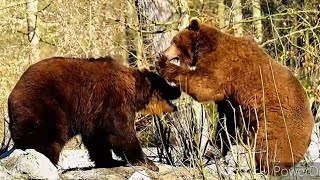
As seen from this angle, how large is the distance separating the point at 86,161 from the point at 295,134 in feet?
9.73

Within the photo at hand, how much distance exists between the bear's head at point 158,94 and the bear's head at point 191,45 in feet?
1.12

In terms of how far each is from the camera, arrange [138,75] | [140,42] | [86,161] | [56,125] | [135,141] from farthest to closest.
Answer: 1. [140,42]
2. [86,161]
3. [138,75]
4. [135,141]
5. [56,125]

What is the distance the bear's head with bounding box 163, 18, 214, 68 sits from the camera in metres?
7.38

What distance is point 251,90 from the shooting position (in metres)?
7.06

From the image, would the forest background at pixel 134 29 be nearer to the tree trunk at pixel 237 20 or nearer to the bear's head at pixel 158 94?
the tree trunk at pixel 237 20

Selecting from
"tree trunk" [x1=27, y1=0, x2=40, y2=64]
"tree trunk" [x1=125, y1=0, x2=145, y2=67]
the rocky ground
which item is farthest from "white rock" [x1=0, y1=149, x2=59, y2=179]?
"tree trunk" [x1=27, y1=0, x2=40, y2=64]

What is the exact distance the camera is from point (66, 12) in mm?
13164

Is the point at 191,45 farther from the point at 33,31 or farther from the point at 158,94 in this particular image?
the point at 33,31

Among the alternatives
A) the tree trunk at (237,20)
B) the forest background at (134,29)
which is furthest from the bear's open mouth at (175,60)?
the tree trunk at (237,20)

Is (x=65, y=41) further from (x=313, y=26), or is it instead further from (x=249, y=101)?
(x=249, y=101)

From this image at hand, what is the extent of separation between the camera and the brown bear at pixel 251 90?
6.76 m

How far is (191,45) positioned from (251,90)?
0.99 metres

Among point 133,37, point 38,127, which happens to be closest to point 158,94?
point 38,127

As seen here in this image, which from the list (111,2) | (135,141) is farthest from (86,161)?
(111,2)
